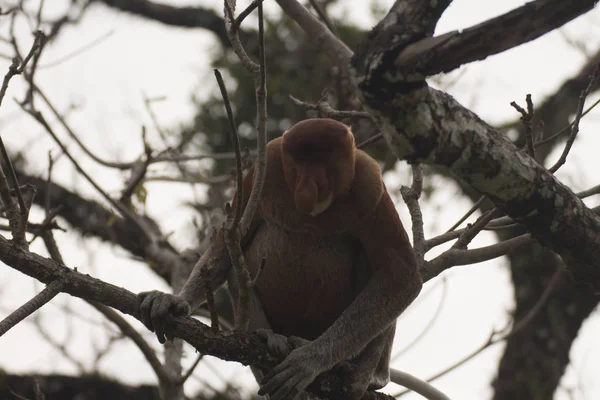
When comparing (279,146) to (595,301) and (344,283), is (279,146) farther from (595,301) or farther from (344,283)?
(595,301)

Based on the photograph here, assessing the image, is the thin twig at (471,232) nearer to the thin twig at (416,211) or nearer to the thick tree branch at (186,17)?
the thin twig at (416,211)

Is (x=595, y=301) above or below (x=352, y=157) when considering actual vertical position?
above

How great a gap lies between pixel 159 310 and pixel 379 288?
38.4 inches

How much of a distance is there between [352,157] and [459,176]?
92 centimetres

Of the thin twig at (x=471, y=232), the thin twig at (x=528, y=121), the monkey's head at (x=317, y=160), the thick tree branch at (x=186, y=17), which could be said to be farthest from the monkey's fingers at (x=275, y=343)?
the thick tree branch at (x=186, y=17)

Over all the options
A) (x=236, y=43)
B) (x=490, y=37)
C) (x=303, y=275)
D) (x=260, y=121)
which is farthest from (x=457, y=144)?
(x=303, y=275)

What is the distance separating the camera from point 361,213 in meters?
3.14

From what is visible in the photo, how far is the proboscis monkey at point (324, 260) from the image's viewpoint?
2.93 m

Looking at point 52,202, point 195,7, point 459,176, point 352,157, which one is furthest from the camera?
point 195,7

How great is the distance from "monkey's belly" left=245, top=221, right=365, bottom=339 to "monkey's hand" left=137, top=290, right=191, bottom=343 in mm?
525

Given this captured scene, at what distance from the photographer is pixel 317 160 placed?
2928 mm

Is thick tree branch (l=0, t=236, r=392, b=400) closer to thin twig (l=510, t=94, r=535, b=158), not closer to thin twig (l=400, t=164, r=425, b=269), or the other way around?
thin twig (l=400, t=164, r=425, b=269)

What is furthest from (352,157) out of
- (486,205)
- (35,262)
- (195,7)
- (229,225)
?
(195,7)

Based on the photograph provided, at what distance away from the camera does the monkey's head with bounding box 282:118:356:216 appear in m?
2.89
